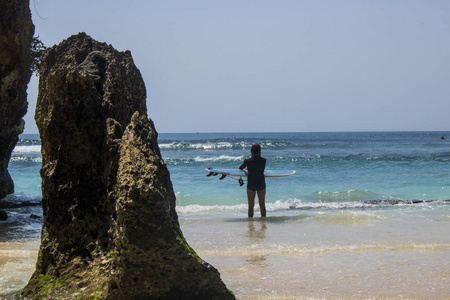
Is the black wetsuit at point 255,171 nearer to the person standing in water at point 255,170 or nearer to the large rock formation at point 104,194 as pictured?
the person standing in water at point 255,170

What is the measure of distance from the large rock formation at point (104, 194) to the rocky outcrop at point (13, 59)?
4419 mm

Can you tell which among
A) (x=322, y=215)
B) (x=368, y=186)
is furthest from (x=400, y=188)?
Result: (x=322, y=215)

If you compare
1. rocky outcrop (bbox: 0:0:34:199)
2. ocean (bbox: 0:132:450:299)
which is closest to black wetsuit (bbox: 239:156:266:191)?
ocean (bbox: 0:132:450:299)

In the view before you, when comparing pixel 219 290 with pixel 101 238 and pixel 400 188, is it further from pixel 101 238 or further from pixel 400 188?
pixel 400 188

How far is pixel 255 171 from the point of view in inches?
384

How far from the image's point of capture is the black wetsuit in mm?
9693

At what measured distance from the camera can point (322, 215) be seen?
32.5ft

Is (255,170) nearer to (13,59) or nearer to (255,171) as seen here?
(255,171)

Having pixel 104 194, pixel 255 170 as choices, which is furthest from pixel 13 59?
pixel 104 194

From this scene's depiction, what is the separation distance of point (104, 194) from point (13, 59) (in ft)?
19.9

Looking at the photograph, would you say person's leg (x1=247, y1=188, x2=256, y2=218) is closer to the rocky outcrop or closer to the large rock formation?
the rocky outcrop

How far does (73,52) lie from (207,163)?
25.8 meters

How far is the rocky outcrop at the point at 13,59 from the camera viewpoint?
8523mm

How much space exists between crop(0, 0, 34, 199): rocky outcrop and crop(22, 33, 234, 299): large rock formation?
4.42 m
